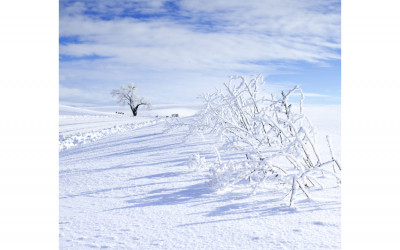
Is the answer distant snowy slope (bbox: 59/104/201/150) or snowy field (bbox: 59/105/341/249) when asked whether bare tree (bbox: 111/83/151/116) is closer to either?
A: distant snowy slope (bbox: 59/104/201/150)

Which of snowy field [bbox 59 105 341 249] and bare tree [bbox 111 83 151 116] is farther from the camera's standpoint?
bare tree [bbox 111 83 151 116]

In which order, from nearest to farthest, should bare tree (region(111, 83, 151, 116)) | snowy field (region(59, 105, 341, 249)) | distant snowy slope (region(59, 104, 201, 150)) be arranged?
snowy field (region(59, 105, 341, 249))
distant snowy slope (region(59, 104, 201, 150))
bare tree (region(111, 83, 151, 116))

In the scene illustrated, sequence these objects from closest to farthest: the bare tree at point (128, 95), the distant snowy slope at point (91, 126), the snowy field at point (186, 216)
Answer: the snowy field at point (186, 216)
the distant snowy slope at point (91, 126)
the bare tree at point (128, 95)

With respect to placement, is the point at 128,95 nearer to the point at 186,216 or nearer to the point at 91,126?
the point at 91,126

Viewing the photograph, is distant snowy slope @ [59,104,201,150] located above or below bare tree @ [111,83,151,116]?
below

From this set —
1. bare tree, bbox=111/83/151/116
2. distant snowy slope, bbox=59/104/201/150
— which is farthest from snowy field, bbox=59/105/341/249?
bare tree, bbox=111/83/151/116

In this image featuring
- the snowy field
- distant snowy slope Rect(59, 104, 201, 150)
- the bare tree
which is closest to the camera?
the snowy field

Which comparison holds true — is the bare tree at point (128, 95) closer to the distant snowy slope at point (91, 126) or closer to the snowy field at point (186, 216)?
the distant snowy slope at point (91, 126)

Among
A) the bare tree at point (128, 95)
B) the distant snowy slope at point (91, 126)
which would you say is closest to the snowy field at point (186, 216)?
the distant snowy slope at point (91, 126)

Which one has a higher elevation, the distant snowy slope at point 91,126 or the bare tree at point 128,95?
the bare tree at point 128,95

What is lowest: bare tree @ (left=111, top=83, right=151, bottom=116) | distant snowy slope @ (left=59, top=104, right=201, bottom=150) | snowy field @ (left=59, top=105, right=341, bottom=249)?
snowy field @ (left=59, top=105, right=341, bottom=249)
